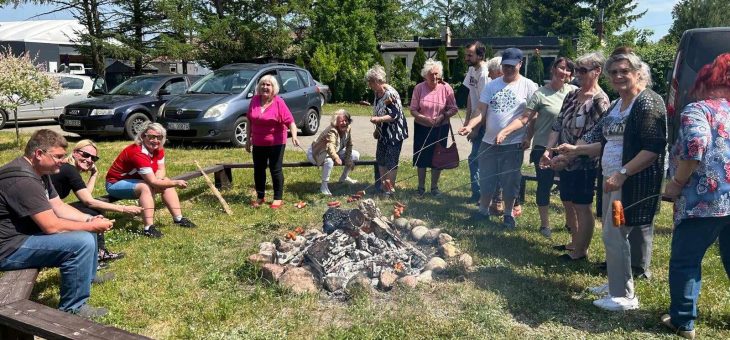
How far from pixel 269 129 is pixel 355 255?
2.33 m

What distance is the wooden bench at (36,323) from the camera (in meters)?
2.57

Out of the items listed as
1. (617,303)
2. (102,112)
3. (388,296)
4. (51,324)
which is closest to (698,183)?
(617,303)

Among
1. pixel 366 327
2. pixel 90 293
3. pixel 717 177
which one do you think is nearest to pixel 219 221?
pixel 90 293

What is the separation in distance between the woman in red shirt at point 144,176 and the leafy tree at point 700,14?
4555cm

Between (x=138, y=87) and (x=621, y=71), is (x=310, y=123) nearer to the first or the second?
(x=138, y=87)

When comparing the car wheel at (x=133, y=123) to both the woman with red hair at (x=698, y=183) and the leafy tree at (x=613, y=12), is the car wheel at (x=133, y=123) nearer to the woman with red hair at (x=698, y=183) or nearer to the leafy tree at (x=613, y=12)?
the woman with red hair at (x=698, y=183)

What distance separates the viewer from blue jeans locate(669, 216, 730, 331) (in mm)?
3072

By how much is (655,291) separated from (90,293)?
3.85 m

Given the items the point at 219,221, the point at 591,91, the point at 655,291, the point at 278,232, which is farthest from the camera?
the point at 219,221

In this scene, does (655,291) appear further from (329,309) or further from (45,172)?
(45,172)

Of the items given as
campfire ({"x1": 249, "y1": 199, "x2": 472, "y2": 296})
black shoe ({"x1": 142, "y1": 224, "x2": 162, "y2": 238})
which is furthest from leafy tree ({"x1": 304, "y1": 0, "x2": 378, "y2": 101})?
campfire ({"x1": 249, "y1": 199, "x2": 472, "y2": 296})

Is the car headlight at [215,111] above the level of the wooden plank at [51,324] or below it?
above

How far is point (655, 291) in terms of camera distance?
12.4ft

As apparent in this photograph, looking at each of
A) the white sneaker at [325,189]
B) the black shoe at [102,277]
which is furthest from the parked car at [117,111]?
the black shoe at [102,277]
